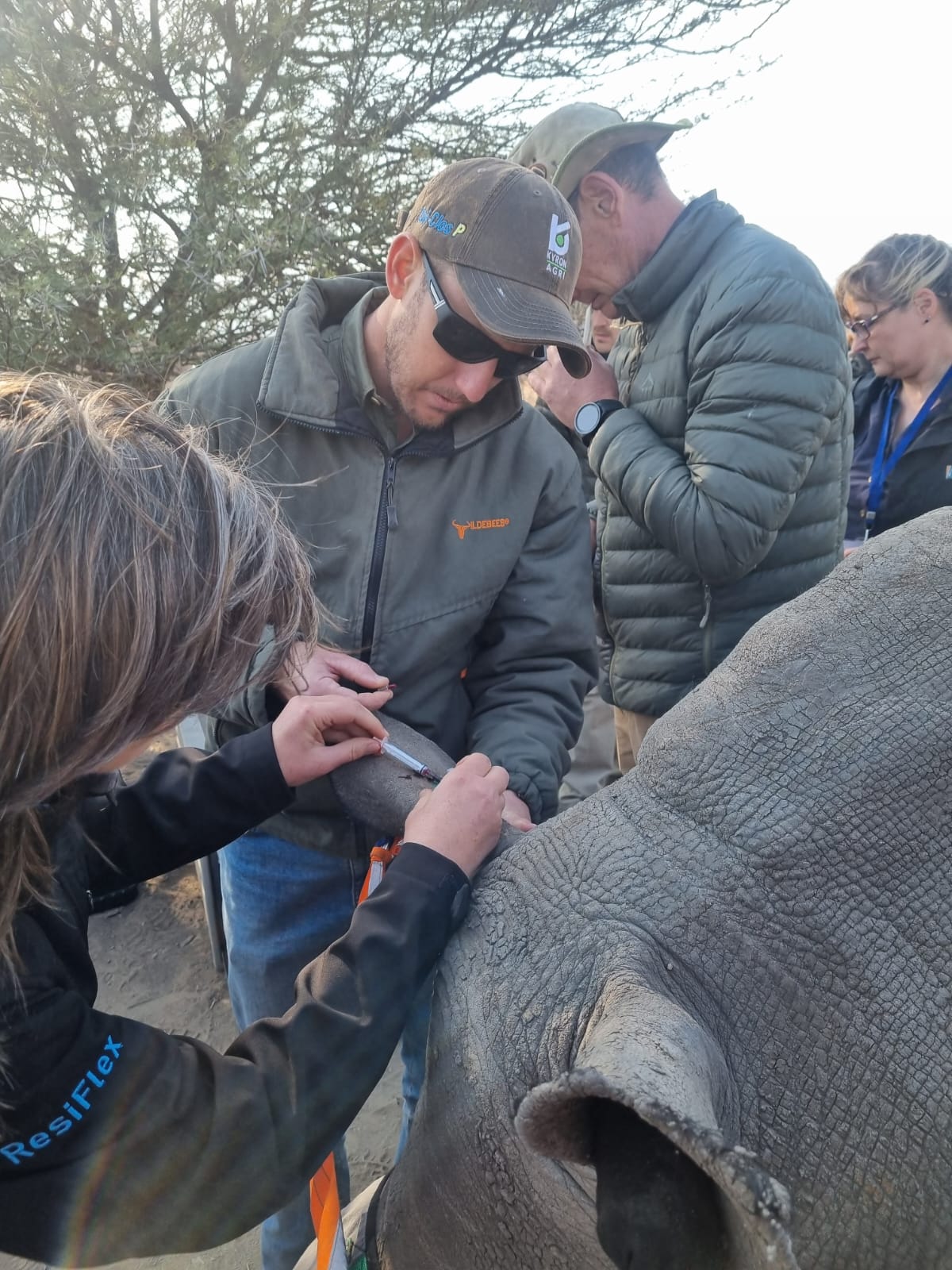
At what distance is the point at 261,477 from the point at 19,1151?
144cm

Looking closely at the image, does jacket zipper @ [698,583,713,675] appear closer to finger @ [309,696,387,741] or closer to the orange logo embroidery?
the orange logo embroidery

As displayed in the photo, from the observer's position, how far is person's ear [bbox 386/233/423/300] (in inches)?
83.9

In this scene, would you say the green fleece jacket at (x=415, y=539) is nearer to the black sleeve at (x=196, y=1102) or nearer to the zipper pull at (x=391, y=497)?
the zipper pull at (x=391, y=497)

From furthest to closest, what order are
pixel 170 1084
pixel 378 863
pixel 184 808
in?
1. pixel 184 808
2. pixel 378 863
3. pixel 170 1084

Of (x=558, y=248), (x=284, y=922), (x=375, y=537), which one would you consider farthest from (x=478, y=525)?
(x=284, y=922)

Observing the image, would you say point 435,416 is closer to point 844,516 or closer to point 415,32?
point 844,516

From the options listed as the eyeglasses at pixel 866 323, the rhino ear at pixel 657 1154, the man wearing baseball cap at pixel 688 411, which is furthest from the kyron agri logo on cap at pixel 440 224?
the eyeglasses at pixel 866 323

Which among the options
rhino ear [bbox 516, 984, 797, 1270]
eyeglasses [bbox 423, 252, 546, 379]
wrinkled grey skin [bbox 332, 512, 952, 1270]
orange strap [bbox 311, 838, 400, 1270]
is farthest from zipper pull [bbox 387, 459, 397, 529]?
rhino ear [bbox 516, 984, 797, 1270]

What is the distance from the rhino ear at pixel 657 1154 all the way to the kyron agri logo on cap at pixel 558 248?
5.55 feet

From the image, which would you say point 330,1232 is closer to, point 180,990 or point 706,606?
point 706,606

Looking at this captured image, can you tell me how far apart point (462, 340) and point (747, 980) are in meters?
1.48

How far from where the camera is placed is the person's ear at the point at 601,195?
2.66 meters

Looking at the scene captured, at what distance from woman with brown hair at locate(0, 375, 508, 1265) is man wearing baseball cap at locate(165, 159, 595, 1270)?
23.3 inches

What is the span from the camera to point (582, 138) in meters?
2.65
